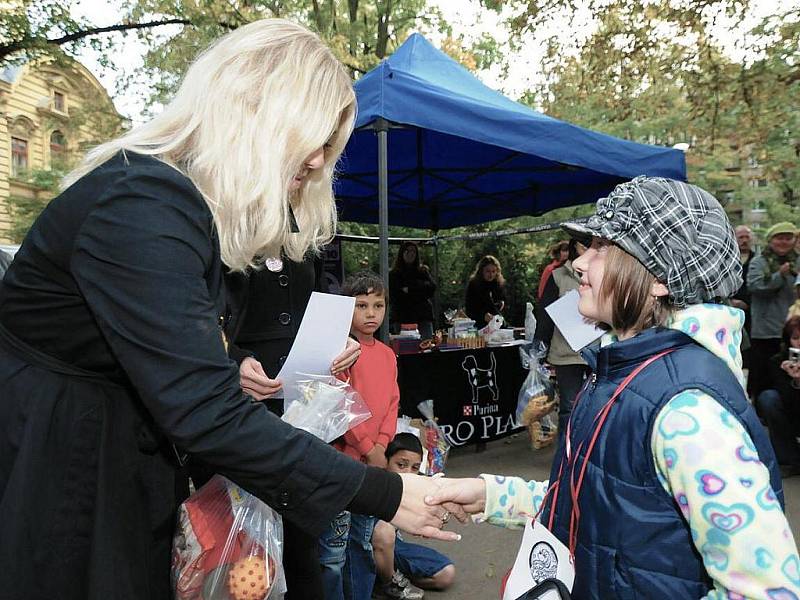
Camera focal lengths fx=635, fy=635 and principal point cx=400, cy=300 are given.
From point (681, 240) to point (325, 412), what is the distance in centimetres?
110

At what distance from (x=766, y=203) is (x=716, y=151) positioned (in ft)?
17.9

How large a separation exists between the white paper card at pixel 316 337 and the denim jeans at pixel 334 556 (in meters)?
0.76

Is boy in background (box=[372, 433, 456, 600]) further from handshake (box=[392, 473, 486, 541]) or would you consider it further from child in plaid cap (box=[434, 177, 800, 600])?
child in plaid cap (box=[434, 177, 800, 600])

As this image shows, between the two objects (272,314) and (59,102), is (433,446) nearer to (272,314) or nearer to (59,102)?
(272,314)

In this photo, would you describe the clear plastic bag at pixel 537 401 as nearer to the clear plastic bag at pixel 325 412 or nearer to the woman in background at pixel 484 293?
the woman in background at pixel 484 293

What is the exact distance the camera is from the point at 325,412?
190 centimetres

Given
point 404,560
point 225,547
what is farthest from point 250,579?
point 404,560

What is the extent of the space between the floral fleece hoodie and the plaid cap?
9.8 inches

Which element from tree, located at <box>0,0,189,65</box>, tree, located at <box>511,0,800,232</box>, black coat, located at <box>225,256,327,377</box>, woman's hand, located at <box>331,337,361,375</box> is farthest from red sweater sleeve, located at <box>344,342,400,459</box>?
tree, located at <box>0,0,189,65</box>

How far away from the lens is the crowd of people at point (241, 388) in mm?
1095

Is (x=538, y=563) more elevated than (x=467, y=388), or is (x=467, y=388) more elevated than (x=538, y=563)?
(x=538, y=563)

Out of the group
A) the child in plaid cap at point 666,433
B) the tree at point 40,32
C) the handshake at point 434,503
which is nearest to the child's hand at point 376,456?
the handshake at point 434,503

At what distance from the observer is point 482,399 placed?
5883 millimetres

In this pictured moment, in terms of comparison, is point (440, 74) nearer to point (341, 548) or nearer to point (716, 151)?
point (341, 548)
